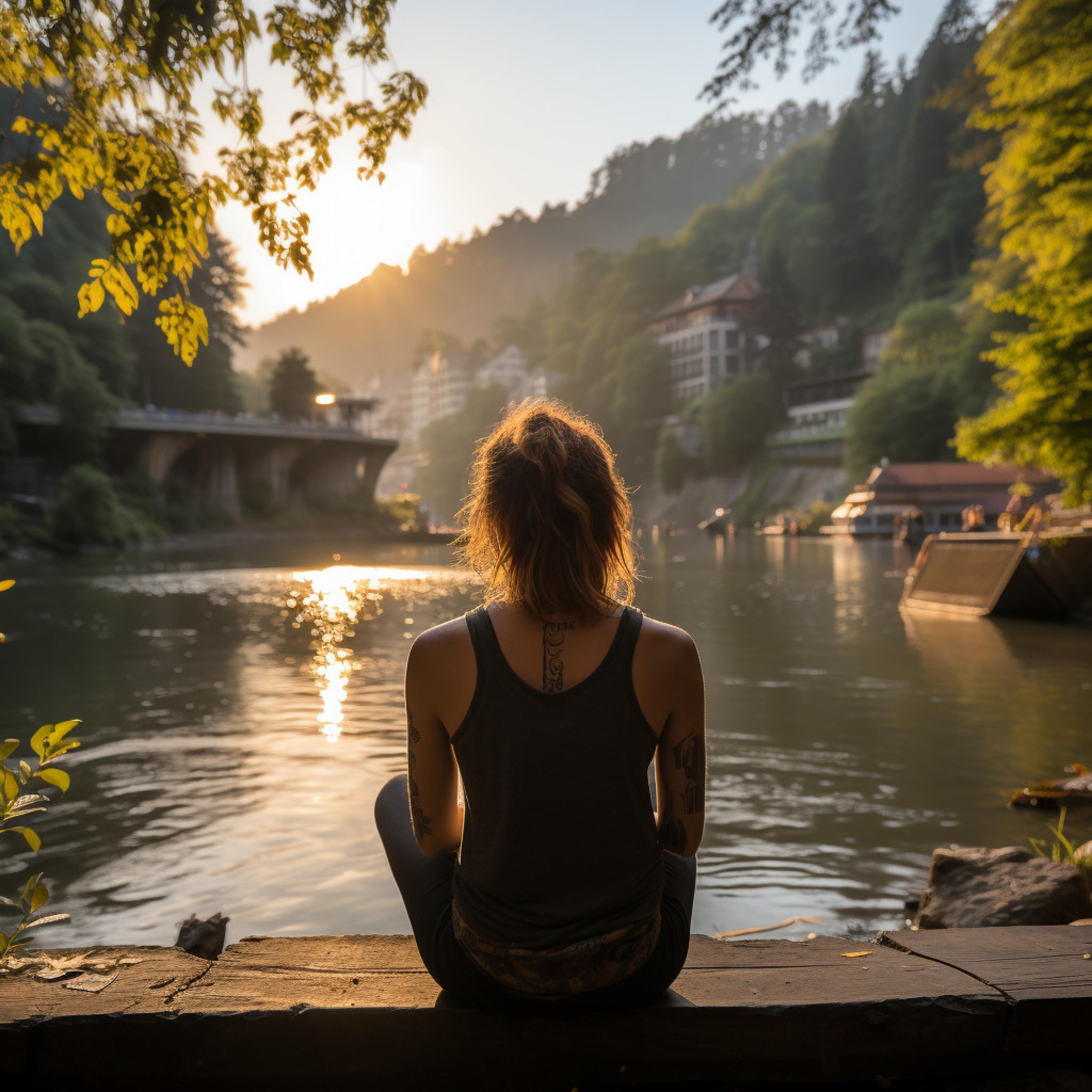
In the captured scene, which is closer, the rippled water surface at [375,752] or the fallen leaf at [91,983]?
the fallen leaf at [91,983]

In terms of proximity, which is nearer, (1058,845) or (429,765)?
(429,765)

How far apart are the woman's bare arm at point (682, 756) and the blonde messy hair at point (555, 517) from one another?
19cm

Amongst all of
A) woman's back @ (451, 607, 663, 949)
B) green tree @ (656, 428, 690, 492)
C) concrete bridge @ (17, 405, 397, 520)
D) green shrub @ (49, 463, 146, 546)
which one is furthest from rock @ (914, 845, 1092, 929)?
green tree @ (656, 428, 690, 492)

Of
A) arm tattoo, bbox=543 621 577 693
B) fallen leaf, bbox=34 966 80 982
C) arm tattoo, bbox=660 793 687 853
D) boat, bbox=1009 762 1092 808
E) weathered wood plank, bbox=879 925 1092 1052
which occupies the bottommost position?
boat, bbox=1009 762 1092 808

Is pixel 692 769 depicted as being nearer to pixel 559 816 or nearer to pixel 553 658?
pixel 559 816

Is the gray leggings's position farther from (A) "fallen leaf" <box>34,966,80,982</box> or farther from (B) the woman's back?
(A) "fallen leaf" <box>34,966,80,982</box>

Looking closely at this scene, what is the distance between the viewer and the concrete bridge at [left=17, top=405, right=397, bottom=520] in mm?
56625

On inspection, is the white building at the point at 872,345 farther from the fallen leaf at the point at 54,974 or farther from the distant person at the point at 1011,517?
the fallen leaf at the point at 54,974

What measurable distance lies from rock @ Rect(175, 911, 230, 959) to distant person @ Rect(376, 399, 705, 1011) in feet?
7.03

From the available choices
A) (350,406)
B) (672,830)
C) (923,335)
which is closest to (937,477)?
(923,335)

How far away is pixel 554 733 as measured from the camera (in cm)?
224

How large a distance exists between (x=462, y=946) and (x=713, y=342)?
391 feet

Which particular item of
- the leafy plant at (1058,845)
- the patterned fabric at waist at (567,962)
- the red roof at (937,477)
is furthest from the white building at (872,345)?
the patterned fabric at waist at (567,962)

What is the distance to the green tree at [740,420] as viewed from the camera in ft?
328
